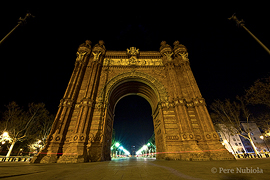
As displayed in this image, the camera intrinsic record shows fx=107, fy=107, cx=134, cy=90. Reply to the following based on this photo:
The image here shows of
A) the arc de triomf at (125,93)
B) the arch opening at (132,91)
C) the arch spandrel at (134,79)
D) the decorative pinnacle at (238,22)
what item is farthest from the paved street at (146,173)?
the arch opening at (132,91)

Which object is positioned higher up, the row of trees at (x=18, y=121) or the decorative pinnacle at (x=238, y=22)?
the decorative pinnacle at (x=238, y=22)

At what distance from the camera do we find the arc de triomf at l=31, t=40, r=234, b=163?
10.5m

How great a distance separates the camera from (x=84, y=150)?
1022 cm

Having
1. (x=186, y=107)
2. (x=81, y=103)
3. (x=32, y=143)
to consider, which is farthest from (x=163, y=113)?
(x=32, y=143)

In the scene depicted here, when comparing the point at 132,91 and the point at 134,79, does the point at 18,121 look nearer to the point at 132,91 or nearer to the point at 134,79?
the point at 132,91

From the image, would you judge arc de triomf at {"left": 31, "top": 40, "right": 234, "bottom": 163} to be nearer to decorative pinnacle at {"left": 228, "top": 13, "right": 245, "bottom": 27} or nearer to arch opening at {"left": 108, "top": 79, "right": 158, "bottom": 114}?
arch opening at {"left": 108, "top": 79, "right": 158, "bottom": 114}

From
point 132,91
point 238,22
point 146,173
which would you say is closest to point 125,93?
point 132,91

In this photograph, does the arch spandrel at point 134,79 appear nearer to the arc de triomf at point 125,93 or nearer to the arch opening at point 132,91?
the arc de triomf at point 125,93

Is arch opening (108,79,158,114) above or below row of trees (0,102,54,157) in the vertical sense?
above

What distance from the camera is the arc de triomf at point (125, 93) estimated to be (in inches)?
411

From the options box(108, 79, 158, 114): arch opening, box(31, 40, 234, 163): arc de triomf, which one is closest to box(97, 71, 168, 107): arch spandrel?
box(31, 40, 234, 163): arc de triomf

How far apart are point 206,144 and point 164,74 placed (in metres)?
10.4

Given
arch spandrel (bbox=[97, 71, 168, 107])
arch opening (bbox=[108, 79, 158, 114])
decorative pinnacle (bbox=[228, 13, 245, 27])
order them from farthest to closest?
arch opening (bbox=[108, 79, 158, 114]) → arch spandrel (bbox=[97, 71, 168, 107]) → decorative pinnacle (bbox=[228, 13, 245, 27])

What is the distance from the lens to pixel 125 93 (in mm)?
19375
